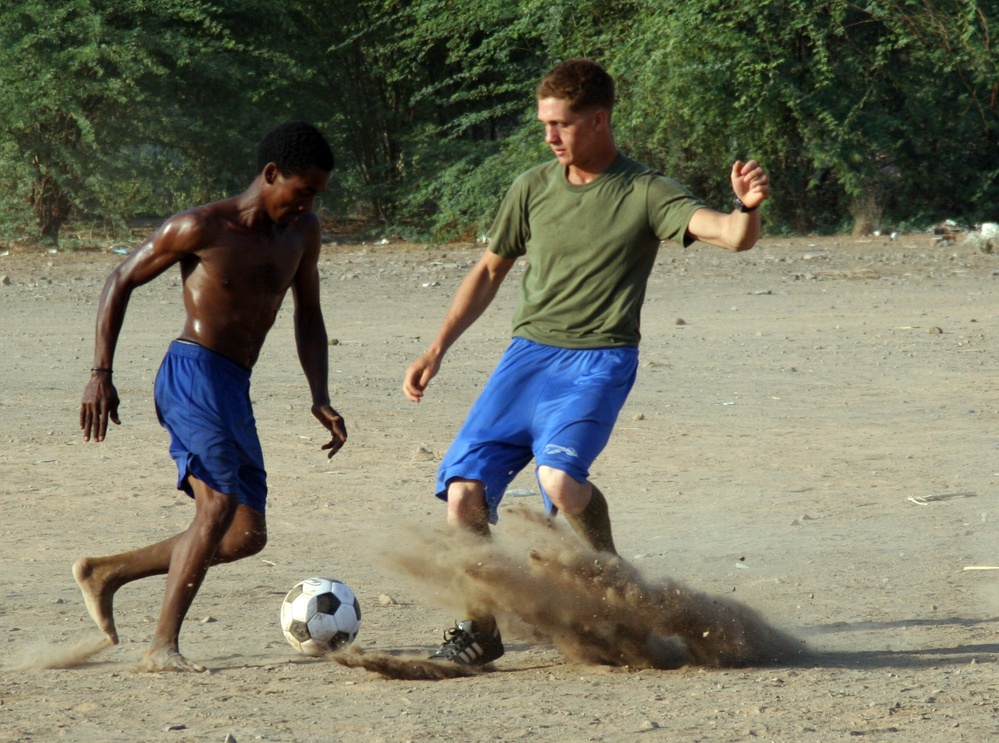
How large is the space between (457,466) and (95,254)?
51.8 ft

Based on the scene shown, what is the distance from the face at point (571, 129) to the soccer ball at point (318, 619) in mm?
1576

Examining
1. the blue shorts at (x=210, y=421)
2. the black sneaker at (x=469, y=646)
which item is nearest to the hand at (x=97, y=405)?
the blue shorts at (x=210, y=421)

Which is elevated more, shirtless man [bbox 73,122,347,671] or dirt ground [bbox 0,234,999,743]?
shirtless man [bbox 73,122,347,671]

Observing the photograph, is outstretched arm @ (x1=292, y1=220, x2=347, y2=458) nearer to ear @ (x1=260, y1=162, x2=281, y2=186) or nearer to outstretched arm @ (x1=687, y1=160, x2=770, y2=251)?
ear @ (x1=260, y1=162, x2=281, y2=186)

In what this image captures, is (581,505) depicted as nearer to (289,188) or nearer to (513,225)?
(513,225)

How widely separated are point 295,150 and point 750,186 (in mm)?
1391

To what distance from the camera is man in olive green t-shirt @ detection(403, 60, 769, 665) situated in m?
4.43

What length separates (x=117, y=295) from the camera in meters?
4.46

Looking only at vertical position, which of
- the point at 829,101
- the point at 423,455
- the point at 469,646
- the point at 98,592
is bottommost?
the point at 423,455

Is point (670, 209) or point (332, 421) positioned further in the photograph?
point (332, 421)

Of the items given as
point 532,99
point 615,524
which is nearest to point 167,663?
point 615,524

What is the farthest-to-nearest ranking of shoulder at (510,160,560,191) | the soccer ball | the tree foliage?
1. the tree foliage
2. shoulder at (510,160,560,191)
3. the soccer ball

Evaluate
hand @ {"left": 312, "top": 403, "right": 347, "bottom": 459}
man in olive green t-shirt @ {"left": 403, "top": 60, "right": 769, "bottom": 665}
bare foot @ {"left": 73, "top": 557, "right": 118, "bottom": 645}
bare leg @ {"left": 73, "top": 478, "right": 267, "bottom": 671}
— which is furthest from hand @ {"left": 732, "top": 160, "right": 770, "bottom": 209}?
bare foot @ {"left": 73, "top": 557, "right": 118, "bottom": 645}

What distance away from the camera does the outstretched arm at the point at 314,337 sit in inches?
187
